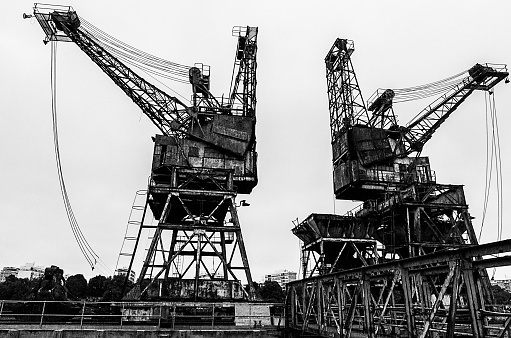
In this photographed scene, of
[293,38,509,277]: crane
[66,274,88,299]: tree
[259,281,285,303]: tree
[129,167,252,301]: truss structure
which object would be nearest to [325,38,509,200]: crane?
[293,38,509,277]: crane

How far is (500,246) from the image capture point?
18.8ft

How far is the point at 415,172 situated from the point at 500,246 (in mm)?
28004

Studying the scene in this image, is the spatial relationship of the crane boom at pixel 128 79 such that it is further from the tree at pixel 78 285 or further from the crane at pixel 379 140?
the tree at pixel 78 285

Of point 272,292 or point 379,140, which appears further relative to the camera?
point 272,292

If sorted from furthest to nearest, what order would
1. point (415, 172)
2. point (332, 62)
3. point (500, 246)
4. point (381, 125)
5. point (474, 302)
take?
point (332, 62)
point (381, 125)
point (415, 172)
point (474, 302)
point (500, 246)

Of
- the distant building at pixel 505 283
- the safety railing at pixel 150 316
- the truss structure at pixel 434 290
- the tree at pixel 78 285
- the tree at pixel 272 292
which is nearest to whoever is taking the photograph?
the truss structure at pixel 434 290

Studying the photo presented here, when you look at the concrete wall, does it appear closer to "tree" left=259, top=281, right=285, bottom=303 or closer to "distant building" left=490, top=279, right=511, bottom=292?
"distant building" left=490, top=279, right=511, bottom=292

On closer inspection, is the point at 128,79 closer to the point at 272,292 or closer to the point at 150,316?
the point at 150,316

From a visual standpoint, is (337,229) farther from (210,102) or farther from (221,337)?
(221,337)

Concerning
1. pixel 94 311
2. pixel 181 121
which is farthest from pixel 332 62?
pixel 94 311

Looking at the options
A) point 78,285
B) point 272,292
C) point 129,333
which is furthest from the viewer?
point 272,292

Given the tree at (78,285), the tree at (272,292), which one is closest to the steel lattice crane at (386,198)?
the tree at (272,292)

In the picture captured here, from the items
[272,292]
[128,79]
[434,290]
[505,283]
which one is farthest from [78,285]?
[434,290]

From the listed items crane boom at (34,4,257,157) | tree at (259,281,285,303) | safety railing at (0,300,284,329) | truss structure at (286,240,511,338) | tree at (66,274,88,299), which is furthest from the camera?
tree at (259,281,285,303)
